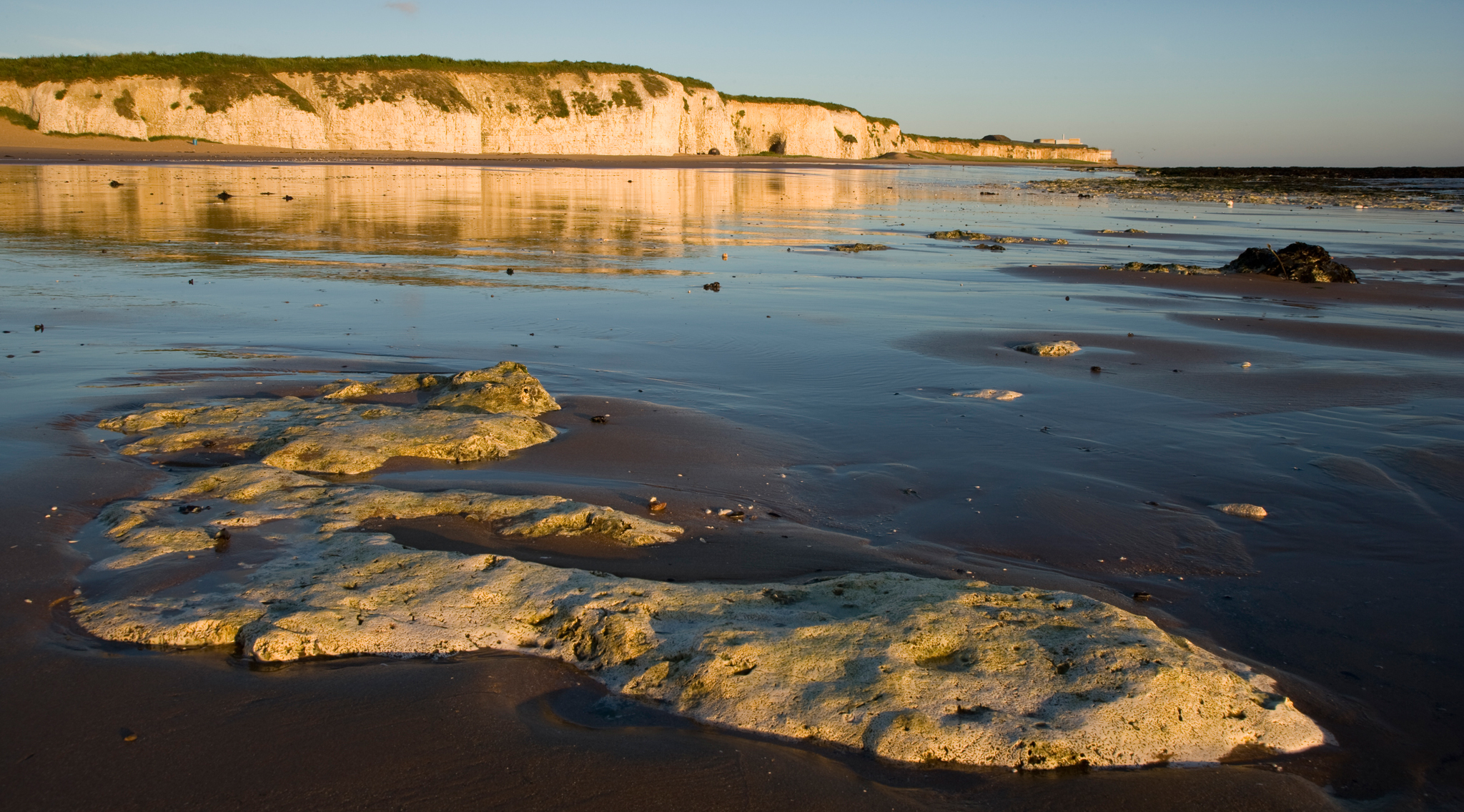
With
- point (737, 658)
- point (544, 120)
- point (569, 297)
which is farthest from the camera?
point (544, 120)

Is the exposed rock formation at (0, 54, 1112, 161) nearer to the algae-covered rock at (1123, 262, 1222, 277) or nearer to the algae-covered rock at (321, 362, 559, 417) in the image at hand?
the algae-covered rock at (1123, 262, 1222, 277)

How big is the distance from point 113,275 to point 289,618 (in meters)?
9.98

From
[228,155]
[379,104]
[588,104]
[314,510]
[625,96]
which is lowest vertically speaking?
[314,510]

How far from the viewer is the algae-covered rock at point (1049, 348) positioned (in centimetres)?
841

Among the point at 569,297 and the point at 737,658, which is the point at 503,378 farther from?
the point at 569,297

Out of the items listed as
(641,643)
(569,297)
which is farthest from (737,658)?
(569,297)

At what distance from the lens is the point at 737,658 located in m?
2.92

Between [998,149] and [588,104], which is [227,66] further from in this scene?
[998,149]

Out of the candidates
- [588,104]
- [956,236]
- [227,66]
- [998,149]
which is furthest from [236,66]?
[998,149]

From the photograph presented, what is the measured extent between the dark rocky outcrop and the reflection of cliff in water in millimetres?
8137

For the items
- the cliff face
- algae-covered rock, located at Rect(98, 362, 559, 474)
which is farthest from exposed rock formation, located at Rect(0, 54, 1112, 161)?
algae-covered rock, located at Rect(98, 362, 559, 474)

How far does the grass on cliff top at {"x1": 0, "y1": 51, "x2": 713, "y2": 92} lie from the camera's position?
6088cm

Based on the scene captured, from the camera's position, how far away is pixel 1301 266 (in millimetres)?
13867

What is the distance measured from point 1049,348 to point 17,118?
241ft
